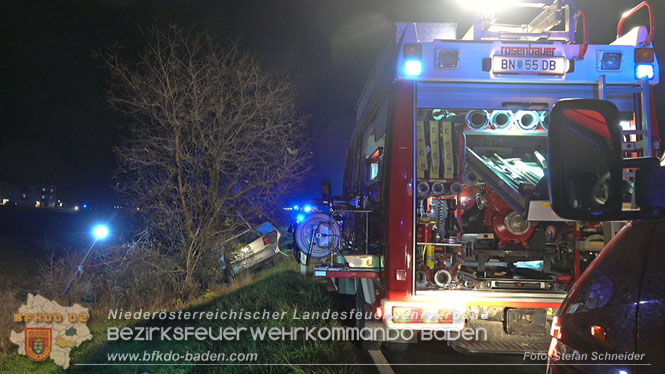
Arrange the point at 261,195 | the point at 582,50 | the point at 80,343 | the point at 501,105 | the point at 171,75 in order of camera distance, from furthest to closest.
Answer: the point at 261,195 < the point at 171,75 < the point at 80,343 < the point at 501,105 < the point at 582,50

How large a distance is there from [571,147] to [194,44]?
948cm

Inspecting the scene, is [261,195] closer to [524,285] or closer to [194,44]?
[194,44]

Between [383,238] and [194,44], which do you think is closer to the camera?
[383,238]

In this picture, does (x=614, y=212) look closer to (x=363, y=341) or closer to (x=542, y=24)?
(x=542, y=24)

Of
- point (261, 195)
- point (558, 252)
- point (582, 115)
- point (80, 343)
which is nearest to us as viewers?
point (582, 115)

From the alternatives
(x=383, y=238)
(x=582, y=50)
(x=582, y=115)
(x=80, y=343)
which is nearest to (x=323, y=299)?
(x=383, y=238)

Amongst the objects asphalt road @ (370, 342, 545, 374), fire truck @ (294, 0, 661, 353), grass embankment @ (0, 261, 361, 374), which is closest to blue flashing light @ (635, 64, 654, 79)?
fire truck @ (294, 0, 661, 353)

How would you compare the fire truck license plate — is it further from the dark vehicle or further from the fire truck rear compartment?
the dark vehicle

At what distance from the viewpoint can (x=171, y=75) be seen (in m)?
9.84

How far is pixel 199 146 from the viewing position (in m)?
10.2

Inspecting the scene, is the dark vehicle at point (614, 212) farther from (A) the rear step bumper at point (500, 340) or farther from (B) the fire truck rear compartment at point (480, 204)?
(A) the rear step bumper at point (500, 340)

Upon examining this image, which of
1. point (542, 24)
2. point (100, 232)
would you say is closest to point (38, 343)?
point (100, 232)

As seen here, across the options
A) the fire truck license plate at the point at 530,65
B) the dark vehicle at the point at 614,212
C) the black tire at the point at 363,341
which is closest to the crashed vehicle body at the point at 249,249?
the black tire at the point at 363,341

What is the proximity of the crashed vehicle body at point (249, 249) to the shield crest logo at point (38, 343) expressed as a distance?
4626mm
